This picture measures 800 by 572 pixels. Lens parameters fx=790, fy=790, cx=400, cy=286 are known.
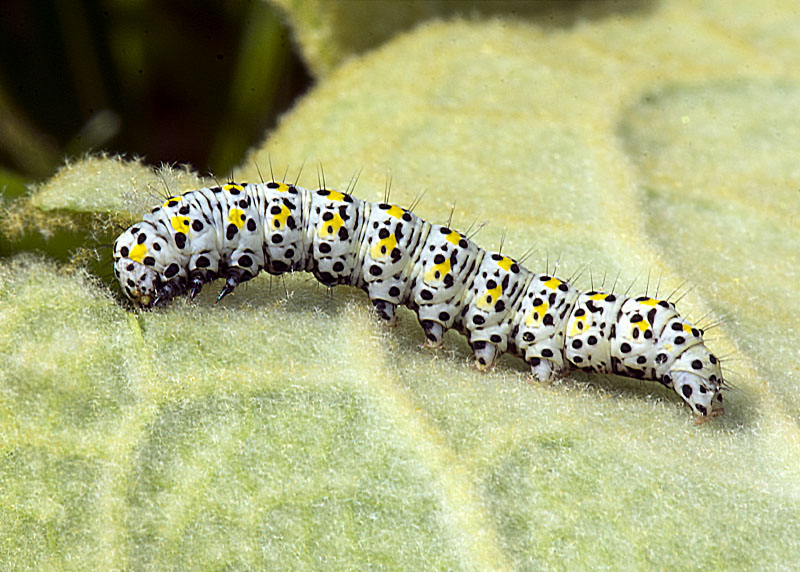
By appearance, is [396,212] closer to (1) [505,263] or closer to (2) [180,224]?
(1) [505,263]

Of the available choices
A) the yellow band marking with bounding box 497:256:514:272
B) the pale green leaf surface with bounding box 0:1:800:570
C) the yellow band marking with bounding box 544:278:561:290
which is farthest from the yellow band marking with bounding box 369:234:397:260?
the yellow band marking with bounding box 544:278:561:290

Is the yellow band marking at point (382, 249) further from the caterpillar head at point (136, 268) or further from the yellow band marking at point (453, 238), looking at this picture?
the caterpillar head at point (136, 268)

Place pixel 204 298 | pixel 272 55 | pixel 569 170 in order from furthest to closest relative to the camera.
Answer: pixel 272 55, pixel 569 170, pixel 204 298

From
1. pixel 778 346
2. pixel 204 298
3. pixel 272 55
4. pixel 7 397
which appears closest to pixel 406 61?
pixel 272 55

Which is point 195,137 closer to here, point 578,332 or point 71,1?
point 71,1

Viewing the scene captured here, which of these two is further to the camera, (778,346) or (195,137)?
(195,137)

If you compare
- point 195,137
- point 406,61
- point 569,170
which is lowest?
point 195,137

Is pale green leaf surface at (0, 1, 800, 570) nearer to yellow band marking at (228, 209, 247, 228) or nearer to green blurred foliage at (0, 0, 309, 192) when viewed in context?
yellow band marking at (228, 209, 247, 228)
